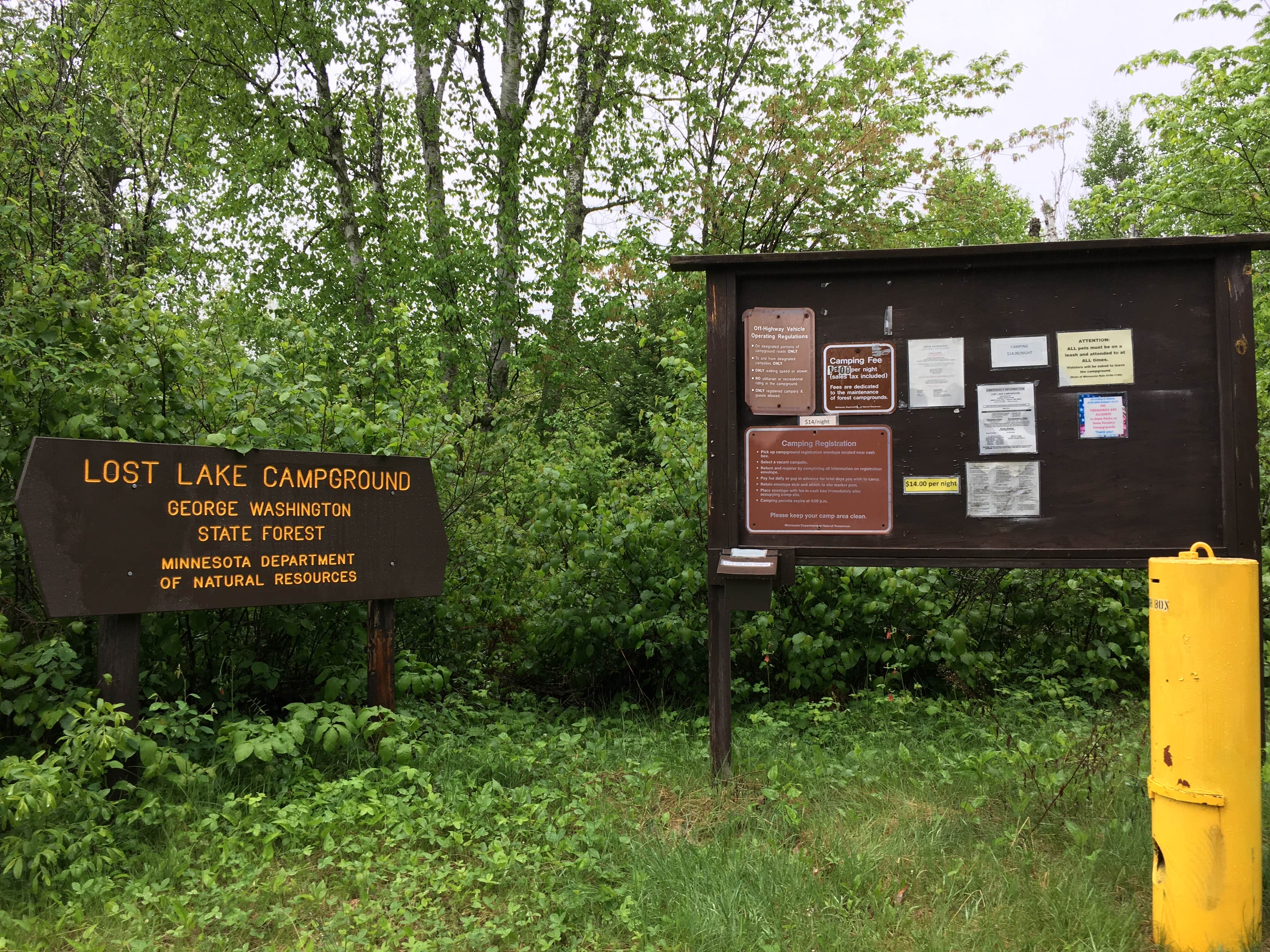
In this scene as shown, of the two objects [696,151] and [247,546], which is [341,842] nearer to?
[247,546]

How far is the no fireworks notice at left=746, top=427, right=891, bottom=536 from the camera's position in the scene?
3.83 metres

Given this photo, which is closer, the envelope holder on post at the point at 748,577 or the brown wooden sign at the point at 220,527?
the brown wooden sign at the point at 220,527

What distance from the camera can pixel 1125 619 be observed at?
539cm

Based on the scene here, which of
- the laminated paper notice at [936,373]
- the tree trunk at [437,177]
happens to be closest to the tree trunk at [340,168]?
the tree trunk at [437,177]

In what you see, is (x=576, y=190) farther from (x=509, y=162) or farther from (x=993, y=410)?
(x=993, y=410)

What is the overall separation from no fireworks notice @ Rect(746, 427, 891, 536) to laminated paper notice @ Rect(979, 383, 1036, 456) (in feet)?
1.46

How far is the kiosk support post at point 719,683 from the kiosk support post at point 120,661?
103 inches

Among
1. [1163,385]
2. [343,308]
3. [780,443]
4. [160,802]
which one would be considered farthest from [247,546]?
[343,308]

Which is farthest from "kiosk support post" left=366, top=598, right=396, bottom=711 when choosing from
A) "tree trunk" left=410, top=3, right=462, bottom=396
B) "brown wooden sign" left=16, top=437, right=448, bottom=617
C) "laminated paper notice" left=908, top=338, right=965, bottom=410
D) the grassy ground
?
"tree trunk" left=410, top=3, right=462, bottom=396

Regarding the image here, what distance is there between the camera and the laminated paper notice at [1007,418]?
375cm

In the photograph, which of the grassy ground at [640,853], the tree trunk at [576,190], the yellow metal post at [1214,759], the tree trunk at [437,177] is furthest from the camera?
the tree trunk at [576,190]

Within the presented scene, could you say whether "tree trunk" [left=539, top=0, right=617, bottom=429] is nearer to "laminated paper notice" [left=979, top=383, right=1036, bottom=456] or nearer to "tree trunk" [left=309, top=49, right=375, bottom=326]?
"tree trunk" [left=309, top=49, right=375, bottom=326]

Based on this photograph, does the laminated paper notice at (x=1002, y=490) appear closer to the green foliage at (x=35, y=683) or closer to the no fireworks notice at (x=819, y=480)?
the no fireworks notice at (x=819, y=480)

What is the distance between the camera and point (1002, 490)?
12.4 ft
